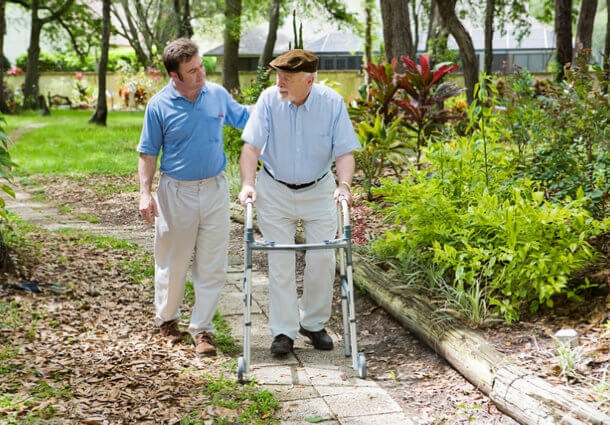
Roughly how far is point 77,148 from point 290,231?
41.2 ft

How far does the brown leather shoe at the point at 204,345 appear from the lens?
4.71 m

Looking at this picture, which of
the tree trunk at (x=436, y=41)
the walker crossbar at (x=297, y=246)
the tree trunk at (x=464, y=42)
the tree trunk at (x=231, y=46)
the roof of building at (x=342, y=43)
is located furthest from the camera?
the roof of building at (x=342, y=43)

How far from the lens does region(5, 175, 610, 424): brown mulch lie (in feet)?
12.8

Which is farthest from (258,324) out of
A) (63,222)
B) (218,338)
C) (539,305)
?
(63,222)

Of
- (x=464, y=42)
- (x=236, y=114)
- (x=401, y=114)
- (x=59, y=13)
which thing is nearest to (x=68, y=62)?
(x=59, y=13)

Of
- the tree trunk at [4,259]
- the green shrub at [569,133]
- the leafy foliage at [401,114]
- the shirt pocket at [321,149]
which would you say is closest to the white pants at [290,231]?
the shirt pocket at [321,149]

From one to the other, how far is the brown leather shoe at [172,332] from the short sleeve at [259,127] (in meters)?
1.38

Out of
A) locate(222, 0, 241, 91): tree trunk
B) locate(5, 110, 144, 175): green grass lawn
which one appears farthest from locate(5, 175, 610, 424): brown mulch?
locate(222, 0, 241, 91): tree trunk

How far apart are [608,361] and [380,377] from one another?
1294 mm

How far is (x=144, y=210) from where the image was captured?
4.52 meters

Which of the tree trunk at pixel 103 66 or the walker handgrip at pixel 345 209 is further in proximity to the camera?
the tree trunk at pixel 103 66

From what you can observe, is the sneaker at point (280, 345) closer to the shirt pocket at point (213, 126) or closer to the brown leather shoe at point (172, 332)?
the brown leather shoe at point (172, 332)

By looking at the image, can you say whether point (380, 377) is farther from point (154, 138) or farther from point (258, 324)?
point (154, 138)

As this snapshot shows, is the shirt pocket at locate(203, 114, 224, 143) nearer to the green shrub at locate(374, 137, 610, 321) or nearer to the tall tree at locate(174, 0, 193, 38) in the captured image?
the green shrub at locate(374, 137, 610, 321)
